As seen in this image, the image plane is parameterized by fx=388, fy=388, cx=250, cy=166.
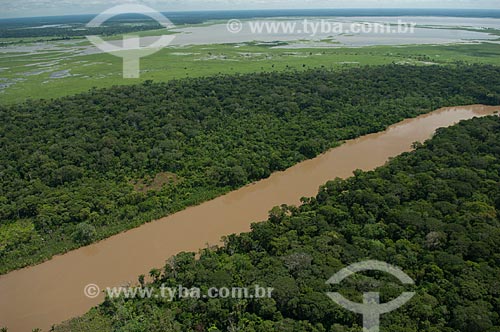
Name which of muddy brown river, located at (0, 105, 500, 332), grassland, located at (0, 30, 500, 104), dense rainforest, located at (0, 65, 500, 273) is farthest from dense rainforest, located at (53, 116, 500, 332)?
grassland, located at (0, 30, 500, 104)

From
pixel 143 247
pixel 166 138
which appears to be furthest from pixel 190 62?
pixel 143 247

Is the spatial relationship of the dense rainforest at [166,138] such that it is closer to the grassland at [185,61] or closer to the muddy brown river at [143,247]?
the muddy brown river at [143,247]

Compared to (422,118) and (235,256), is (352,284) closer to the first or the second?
(235,256)

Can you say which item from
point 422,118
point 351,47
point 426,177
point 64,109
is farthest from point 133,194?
point 351,47

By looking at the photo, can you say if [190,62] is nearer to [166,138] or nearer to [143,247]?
[166,138]

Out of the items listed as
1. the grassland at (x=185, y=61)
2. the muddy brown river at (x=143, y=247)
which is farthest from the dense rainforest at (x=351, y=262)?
the grassland at (x=185, y=61)
